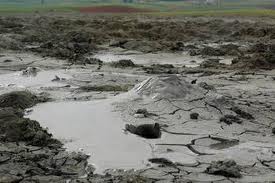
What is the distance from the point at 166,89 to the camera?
10.8 meters

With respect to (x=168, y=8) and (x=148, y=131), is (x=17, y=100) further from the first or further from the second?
(x=168, y=8)

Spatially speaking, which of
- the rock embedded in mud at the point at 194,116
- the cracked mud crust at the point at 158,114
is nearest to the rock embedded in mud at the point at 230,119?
the cracked mud crust at the point at 158,114

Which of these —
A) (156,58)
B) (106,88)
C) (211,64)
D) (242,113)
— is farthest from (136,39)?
(242,113)

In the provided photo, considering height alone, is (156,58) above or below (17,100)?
below

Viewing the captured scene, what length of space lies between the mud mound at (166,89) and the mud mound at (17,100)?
1978 millimetres

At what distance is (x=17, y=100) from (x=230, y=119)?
388 centimetres

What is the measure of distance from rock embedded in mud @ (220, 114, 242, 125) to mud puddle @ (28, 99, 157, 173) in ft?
5.58

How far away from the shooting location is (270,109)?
11297 mm

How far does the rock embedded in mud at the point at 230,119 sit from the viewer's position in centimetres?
992

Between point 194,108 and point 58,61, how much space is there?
9.42m

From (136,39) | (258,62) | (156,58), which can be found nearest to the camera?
(258,62)

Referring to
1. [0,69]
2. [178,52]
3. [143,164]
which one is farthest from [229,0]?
[143,164]

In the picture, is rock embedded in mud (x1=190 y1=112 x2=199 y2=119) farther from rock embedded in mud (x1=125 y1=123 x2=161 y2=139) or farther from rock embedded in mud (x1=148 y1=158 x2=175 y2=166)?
rock embedded in mud (x1=148 y1=158 x2=175 y2=166)

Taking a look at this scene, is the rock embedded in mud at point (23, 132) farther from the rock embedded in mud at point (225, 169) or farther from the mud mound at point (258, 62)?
the mud mound at point (258, 62)
